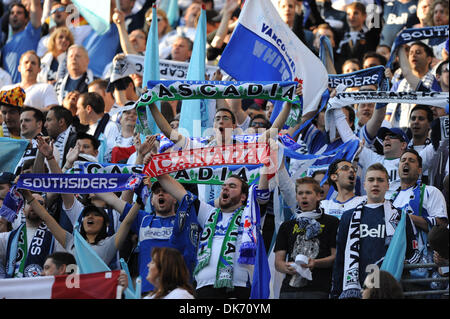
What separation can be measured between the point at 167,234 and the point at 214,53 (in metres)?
5.36

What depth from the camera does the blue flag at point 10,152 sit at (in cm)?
1070

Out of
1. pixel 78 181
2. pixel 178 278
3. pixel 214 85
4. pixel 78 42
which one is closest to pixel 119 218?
pixel 78 181

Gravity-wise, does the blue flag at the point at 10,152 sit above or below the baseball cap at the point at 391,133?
below

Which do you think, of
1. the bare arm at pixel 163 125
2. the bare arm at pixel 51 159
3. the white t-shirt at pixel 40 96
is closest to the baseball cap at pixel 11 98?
the white t-shirt at pixel 40 96

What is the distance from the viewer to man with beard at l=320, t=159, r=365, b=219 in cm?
993

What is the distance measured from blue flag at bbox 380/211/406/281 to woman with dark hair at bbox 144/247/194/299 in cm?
163

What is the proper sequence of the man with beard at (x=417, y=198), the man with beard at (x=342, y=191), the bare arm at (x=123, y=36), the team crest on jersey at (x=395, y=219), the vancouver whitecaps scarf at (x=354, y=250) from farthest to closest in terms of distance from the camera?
the bare arm at (x=123, y=36)
the man with beard at (x=342, y=191)
the man with beard at (x=417, y=198)
the team crest on jersey at (x=395, y=219)
the vancouver whitecaps scarf at (x=354, y=250)

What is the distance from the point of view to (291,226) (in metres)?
9.23

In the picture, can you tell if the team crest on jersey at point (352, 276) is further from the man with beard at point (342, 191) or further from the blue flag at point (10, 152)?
the blue flag at point (10, 152)

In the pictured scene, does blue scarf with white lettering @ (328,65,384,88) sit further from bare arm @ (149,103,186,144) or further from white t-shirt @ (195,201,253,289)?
white t-shirt @ (195,201,253,289)

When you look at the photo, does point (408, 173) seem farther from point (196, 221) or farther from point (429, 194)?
point (196, 221)

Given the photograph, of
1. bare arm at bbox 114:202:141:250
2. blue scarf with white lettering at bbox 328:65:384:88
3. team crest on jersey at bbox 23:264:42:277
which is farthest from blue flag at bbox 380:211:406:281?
blue scarf with white lettering at bbox 328:65:384:88

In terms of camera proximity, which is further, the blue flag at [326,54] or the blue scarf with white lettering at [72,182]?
the blue flag at [326,54]

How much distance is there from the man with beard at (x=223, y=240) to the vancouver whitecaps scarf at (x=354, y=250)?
2.71ft
